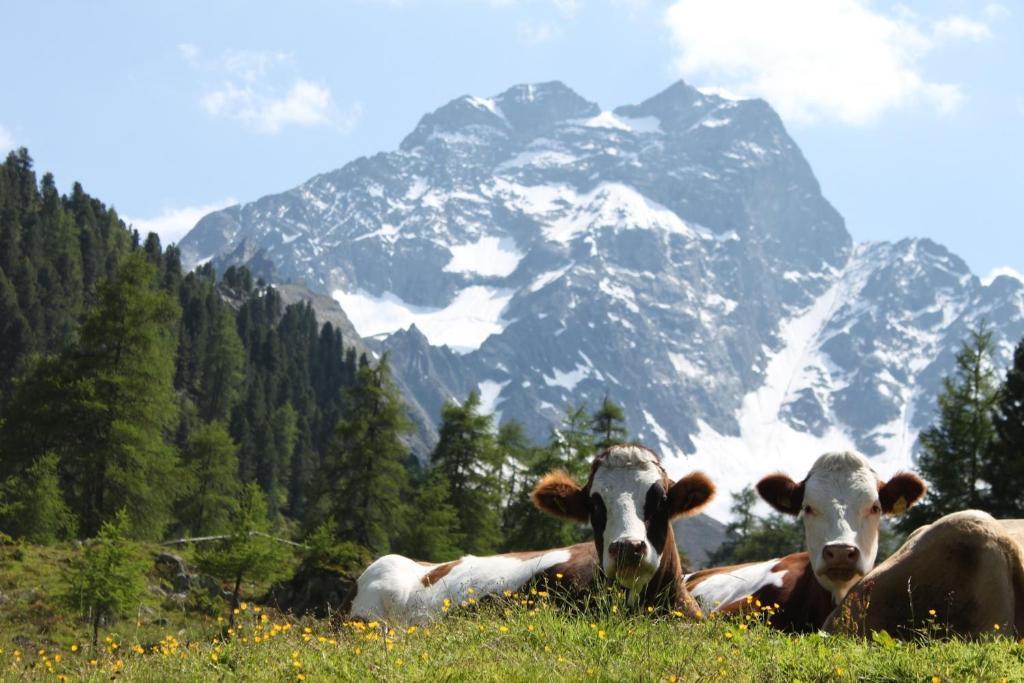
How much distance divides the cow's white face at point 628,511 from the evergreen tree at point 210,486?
50.1 m

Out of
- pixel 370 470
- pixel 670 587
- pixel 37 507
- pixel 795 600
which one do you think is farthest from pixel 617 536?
pixel 370 470

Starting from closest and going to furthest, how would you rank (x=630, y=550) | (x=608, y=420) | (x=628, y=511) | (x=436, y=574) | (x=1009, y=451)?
1. (x=630, y=550)
2. (x=628, y=511)
3. (x=436, y=574)
4. (x=1009, y=451)
5. (x=608, y=420)

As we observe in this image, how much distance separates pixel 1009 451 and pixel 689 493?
29126 mm

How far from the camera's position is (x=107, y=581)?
22.3 m

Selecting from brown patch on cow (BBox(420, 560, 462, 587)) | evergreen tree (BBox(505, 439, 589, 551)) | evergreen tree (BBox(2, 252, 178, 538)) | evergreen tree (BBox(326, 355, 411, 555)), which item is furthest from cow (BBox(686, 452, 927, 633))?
evergreen tree (BBox(326, 355, 411, 555))

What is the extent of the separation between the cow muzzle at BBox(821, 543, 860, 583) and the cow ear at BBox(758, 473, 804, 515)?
4.23ft

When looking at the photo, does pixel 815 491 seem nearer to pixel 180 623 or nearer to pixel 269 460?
pixel 180 623

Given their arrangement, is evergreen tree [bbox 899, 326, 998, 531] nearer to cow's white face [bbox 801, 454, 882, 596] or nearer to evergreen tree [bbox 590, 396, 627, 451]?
evergreen tree [bbox 590, 396, 627, 451]

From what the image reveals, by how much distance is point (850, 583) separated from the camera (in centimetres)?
955

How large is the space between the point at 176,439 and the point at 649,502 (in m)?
98.1

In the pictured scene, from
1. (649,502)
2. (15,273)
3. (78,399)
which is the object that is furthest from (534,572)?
(15,273)

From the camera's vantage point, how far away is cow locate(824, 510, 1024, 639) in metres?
6.82

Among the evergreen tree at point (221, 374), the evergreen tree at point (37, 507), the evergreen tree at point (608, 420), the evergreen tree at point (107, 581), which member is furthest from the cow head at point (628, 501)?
the evergreen tree at point (221, 374)

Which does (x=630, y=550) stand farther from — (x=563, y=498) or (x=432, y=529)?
(x=432, y=529)
